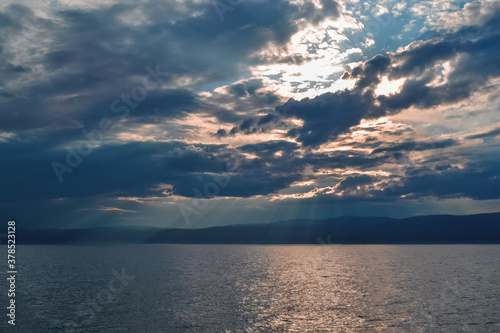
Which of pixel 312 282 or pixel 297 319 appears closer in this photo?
pixel 297 319

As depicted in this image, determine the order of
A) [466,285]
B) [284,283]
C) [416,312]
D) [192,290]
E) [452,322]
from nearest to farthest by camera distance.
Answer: [452,322]
[416,312]
[192,290]
[466,285]
[284,283]

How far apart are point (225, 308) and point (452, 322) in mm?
37263

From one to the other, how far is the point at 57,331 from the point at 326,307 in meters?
45.3

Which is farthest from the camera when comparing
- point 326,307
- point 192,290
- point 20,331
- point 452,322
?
point 192,290

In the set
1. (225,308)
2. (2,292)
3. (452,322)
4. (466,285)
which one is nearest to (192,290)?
(225,308)

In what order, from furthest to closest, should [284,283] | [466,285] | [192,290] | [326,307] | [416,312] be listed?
1. [284,283]
2. [466,285]
3. [192,290]
4. [326,307]
5. [416,312]

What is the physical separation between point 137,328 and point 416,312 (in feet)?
151

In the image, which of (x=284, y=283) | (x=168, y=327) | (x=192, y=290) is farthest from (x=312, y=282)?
(x=168, y=327)

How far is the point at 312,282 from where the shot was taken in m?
114

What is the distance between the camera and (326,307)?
7244 cm

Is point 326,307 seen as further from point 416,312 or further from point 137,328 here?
point 137,328

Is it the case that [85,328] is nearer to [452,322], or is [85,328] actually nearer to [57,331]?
[57,331]

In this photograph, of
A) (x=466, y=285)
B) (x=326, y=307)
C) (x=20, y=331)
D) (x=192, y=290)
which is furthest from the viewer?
(x=466, y=285)

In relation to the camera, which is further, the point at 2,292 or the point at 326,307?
the point at 2,292
